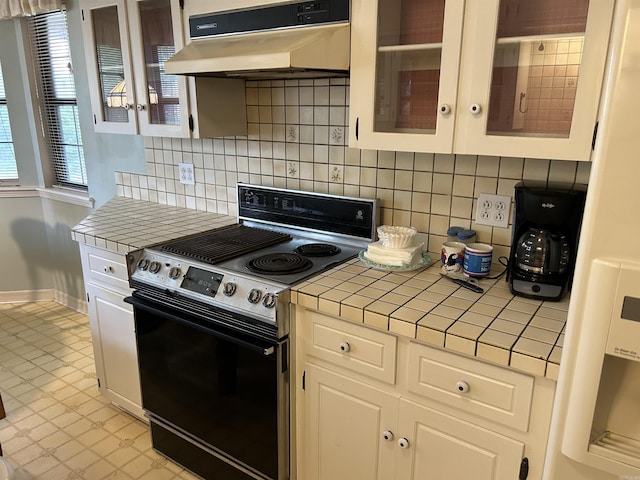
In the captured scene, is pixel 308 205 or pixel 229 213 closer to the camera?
pixel 308 205

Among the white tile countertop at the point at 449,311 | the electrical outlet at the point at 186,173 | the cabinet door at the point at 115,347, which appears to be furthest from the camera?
the electrical outlet at the point at 186,173

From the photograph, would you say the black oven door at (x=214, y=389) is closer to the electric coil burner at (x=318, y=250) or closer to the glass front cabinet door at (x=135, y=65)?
the electric coil burner at (x=318, y=250)

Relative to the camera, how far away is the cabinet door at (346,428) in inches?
58.2

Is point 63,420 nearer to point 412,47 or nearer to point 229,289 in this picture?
point 229,289

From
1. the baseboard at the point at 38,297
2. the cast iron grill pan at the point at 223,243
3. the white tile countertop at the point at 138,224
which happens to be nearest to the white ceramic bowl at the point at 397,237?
the cast iron grill pan at the point at 223,243

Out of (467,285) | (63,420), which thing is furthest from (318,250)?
(63,420)

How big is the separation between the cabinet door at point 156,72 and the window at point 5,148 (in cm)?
195

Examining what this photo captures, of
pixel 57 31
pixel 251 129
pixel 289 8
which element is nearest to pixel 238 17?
pixel 289 8

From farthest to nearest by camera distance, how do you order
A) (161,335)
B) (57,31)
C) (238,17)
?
(57,31)
(161,335)
(238,17)

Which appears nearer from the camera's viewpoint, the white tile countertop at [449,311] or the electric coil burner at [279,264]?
the white tile countertop at [449,311]

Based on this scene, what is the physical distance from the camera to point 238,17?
1759 mm

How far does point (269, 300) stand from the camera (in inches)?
61.1

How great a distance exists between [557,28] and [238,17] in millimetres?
1078

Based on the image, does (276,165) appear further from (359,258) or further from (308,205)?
(359,258)
